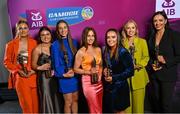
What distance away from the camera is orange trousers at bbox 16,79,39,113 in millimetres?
3846

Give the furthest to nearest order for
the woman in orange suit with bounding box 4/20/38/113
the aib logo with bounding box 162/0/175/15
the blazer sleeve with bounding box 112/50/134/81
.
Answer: the aib logo with bounding box 162/0/175/15 → the woman in orange suit with bounding box 4/20/38/113 → the blazer sleeve with bounding box 112/50/134/81

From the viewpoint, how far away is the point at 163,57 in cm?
367

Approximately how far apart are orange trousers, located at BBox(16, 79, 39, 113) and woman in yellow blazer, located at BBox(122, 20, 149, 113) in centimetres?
124

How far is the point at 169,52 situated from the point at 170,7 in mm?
732

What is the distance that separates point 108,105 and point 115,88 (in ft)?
0.85

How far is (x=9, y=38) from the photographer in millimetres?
4832

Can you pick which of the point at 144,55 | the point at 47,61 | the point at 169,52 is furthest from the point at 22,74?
the point at 169,52

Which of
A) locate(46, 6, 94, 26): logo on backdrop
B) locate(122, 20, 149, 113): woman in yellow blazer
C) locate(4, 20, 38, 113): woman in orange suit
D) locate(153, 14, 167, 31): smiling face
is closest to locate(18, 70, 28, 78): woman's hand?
locate(4, 20, 38, 113): woman in orange suit

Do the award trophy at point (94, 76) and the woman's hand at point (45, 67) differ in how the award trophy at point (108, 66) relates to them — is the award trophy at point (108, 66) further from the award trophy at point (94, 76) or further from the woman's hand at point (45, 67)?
the woman's hand at point (45, 67)

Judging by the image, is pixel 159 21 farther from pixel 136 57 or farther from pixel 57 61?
pixel 57 61

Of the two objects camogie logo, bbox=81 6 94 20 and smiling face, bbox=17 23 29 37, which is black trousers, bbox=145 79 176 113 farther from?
smiling face, bbox=17 23 29 37

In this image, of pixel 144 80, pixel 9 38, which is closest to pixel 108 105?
pixel 144 80

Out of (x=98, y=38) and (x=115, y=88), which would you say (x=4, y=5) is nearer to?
(x=98, y=38)

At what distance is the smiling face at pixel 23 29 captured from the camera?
379 cm
